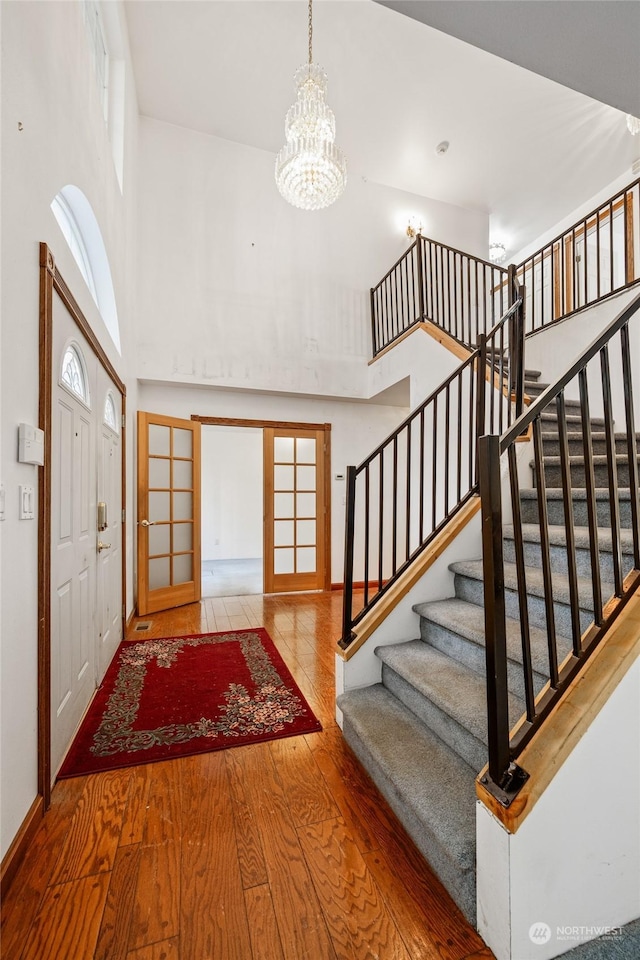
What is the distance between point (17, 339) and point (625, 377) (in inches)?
79.9

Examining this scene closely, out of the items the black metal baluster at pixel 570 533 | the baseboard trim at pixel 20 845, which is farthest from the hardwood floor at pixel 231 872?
the black metal baluster at pixel 570 533

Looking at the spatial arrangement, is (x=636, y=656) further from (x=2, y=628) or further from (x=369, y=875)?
(x=2, y=628)

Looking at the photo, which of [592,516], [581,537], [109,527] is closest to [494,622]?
[592,516]

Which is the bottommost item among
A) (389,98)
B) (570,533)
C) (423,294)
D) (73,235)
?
(570,533)

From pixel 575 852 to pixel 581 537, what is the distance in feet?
3.77

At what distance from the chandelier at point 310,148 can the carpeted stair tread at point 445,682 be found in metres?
3.78

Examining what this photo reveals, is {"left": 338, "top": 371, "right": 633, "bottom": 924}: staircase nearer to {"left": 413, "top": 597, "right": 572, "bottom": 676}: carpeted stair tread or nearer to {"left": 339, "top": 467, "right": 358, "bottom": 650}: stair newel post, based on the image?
{"left": 413, "top": 597, "right": 572, "bottom": 676}: carpeted stair tread

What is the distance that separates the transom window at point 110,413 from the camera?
295 centimetres

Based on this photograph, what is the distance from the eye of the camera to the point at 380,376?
5160mm

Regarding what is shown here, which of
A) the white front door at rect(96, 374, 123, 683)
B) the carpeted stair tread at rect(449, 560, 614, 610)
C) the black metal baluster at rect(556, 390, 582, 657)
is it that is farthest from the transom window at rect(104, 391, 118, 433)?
the black metal baluster at rect(556, 390, 582, 657)

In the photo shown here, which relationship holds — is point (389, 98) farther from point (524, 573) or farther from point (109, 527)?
point (524, 573)

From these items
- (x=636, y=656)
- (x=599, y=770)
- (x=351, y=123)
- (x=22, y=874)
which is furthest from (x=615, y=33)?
(x=351, y=123)

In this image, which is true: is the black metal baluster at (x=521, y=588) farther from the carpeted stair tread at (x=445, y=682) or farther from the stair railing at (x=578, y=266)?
the stair railing at (x=578, y=266)

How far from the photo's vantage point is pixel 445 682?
1.76 meters
